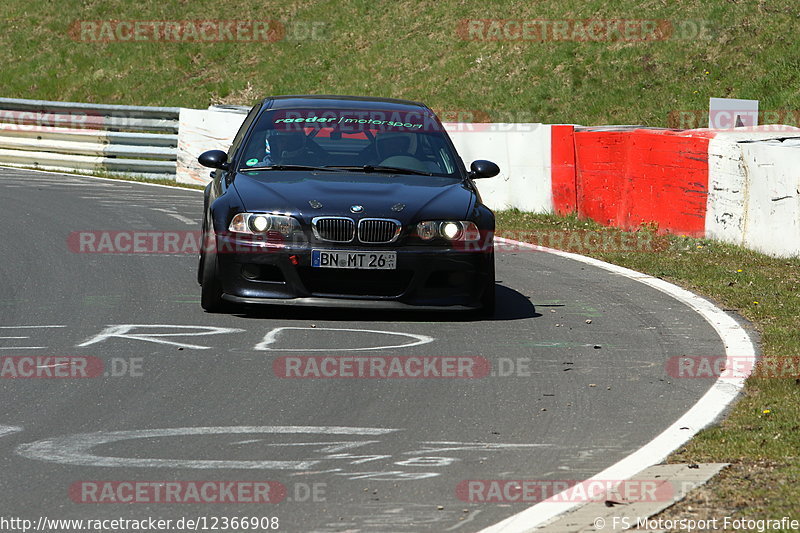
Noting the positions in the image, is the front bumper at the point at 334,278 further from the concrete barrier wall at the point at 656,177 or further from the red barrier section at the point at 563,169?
the red barrier section at the point at 563,169

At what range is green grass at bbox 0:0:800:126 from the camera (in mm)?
23359

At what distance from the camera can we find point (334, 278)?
28.9ft

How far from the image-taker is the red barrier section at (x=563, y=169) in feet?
52.3

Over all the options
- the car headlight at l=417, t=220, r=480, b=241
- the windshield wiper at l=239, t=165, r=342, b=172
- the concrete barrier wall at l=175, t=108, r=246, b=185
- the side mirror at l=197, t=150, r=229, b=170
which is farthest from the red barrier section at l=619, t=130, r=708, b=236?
the concrete barrier wall at l=175, t=108, r=246, b=185

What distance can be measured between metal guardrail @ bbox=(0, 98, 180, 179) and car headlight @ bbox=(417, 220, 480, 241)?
12.6 meters

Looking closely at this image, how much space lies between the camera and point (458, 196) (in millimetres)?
9359

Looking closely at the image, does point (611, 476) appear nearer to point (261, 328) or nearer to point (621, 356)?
point (621, 356)

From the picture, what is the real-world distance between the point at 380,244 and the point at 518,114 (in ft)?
53.3

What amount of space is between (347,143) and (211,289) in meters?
1.68

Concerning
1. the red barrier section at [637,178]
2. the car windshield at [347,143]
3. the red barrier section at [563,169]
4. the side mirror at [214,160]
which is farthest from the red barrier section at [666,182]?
the side mirror at [214,160]

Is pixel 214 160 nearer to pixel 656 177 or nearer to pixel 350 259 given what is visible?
pixel 350 259

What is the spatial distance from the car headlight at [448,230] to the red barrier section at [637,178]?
5.18m

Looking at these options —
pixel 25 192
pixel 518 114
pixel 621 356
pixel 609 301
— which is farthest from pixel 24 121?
pixel 621 356

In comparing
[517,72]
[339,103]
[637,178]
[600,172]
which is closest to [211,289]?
[339,103]
